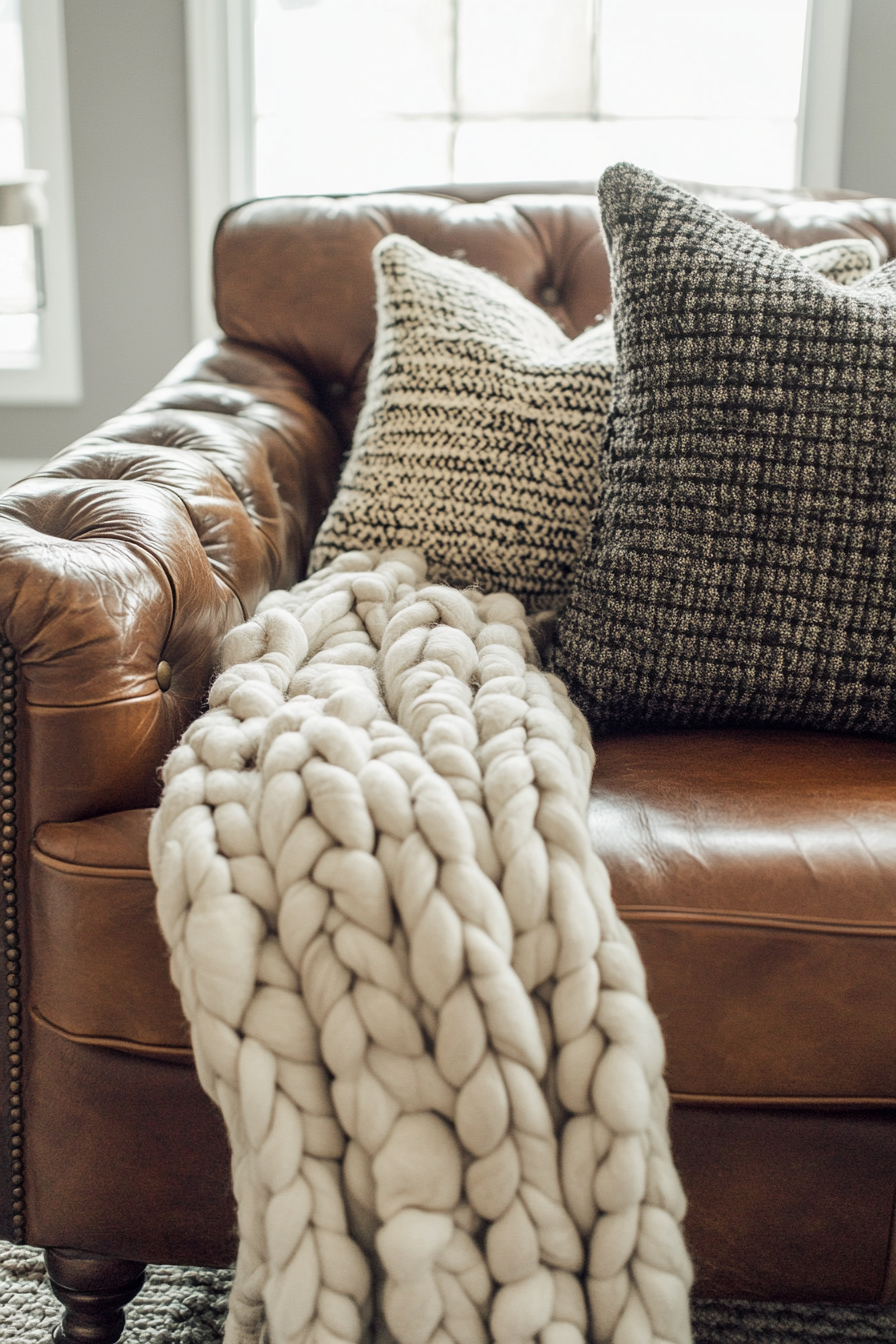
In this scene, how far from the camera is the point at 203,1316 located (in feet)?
2.79

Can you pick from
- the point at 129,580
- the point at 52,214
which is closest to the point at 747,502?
the point at 129,580

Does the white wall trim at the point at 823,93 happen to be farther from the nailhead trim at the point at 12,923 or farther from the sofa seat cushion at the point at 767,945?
the nailhead trim at the point at 12,923

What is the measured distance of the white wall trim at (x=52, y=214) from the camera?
2029 millimetres

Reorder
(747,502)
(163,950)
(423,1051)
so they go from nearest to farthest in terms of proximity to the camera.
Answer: (423,1051)
(163,950)
(747,502)

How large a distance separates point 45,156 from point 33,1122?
77.9 inches

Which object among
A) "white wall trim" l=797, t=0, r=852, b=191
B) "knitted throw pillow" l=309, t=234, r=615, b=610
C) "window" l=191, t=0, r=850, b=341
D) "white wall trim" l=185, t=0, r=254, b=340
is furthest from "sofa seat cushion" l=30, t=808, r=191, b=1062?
"white wall trim" l=797, t=0, r=852, b=191

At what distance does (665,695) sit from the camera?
2.76 ft

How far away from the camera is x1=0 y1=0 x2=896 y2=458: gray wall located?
6.36ft

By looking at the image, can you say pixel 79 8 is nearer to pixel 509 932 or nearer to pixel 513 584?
pixel 513 584

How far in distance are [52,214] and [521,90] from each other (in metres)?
0.99

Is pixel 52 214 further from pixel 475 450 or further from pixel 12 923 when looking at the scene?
pixel 12 923

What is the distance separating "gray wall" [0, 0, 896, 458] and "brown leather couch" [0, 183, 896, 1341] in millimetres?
1419

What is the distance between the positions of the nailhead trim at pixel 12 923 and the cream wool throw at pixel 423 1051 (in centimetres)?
16

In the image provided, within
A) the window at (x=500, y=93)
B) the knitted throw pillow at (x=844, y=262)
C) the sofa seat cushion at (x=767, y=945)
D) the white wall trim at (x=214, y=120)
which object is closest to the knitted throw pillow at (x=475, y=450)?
the knitted throw pillow at (x=844, y=262)
